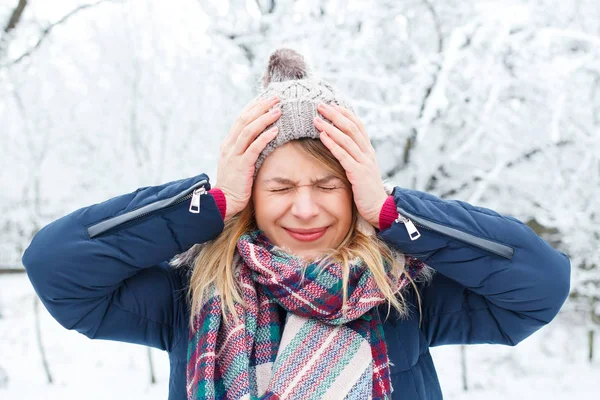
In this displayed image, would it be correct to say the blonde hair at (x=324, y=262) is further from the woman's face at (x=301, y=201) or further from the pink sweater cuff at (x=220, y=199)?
the pink sweater cuff at (x=220, y=199)

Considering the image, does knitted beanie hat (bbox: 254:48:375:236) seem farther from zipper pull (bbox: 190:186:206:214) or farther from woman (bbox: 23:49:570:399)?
zipper pull (bbox: 190:186:206:214)

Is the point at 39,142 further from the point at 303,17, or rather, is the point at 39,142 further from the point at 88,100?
the point at 303,17

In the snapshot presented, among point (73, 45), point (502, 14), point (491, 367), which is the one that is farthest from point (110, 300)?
point (73, 45)

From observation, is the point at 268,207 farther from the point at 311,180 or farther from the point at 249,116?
the point at 249,116

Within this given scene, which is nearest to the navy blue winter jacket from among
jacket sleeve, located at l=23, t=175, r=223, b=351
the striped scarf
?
jacket sleeve, located at l=23, t=175, r=223, b=351

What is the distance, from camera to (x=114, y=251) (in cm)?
136

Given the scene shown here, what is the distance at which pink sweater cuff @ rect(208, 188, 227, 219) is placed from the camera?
1.45 meters

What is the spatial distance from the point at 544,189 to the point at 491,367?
217 cm

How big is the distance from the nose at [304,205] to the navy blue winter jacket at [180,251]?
207 millimetres

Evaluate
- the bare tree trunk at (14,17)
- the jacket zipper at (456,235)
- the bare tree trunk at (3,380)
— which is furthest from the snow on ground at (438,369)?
the jacket zipper at (456,235)

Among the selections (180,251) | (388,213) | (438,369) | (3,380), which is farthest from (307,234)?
(3,380)

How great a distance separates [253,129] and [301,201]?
0.25m

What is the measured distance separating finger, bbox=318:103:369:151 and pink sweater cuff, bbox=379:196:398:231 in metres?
0.17

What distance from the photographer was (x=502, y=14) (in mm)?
3258
